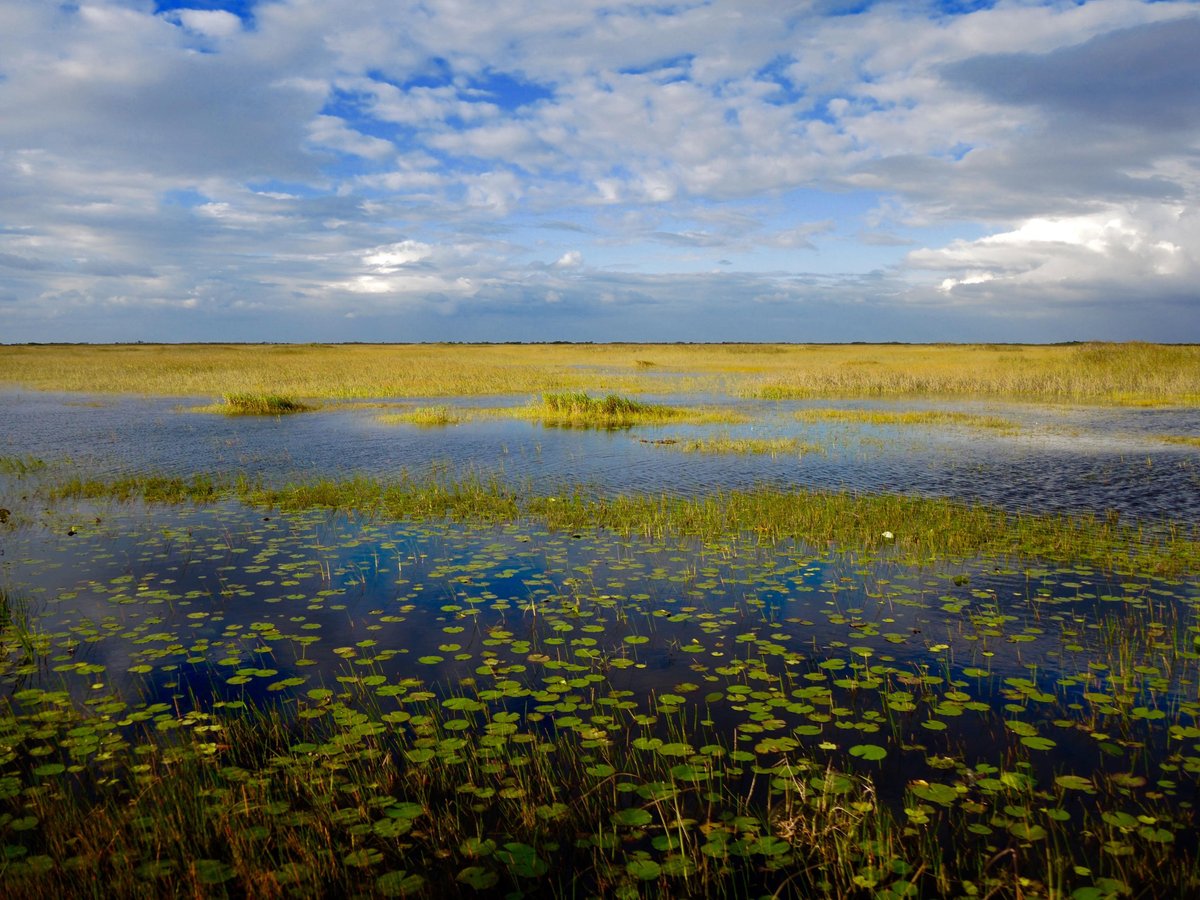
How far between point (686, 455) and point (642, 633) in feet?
46.3

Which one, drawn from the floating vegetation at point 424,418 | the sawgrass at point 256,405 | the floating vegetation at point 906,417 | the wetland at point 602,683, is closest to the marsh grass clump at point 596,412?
the floating vegetation at point 424,418

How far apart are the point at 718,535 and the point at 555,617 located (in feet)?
16.7

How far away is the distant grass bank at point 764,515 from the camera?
12.8m

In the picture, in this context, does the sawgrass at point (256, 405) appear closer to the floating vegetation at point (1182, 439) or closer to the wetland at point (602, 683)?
the wetland at point (602, 683)

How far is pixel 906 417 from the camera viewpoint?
3262cm

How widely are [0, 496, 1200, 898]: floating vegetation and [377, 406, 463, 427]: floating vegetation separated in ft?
65.4

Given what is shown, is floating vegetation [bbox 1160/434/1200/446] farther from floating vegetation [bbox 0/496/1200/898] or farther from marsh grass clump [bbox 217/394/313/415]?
marsh grass clump [bbox 217/394/313/415]

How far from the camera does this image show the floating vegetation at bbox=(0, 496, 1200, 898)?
499cm

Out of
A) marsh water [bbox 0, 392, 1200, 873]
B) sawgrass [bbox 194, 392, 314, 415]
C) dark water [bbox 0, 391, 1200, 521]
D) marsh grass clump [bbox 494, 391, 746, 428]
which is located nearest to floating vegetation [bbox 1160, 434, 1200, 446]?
dark water [bbox 0, 391, 1200, 521]

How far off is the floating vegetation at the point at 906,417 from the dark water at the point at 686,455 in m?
1.33

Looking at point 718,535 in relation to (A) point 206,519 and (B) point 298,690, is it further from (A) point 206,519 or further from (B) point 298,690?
(A) point 206,519

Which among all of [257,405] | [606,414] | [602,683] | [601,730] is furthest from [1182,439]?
[257,405]

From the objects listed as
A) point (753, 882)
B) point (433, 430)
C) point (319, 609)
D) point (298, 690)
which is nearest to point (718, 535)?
point (319, 609)

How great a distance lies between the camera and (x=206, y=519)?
50.2 ft
